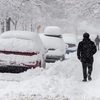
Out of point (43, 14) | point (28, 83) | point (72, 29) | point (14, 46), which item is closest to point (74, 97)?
point (28, 83)

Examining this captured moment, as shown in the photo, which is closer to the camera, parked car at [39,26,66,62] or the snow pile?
the snow pile

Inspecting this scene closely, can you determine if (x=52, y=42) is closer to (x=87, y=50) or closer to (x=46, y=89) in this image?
(x=87, y=50)

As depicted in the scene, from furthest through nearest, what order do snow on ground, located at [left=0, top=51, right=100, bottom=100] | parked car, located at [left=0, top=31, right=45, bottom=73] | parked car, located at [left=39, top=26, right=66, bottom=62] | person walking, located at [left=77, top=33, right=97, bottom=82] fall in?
parked car, located at [left=39, top=26, right=66, bottom=62] < parked car, located at [left=0, top=31, right=45, bottom=73] < person walking, located at [left=77, top=33, right=97, bottom=82] < snow on ground, located at [left=0, top=51, right=100, bottom=100]

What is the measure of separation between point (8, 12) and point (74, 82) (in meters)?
16.7

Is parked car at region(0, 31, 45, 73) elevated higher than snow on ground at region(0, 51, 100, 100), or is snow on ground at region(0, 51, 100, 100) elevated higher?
parked car at region(0, 31, 45, 73)

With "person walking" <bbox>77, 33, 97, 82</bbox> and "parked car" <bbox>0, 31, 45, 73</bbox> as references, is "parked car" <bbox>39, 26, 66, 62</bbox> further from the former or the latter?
"person walking" <bbox>77, 33, 97, 82</bbox>

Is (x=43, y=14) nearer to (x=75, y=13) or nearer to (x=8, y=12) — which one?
(x=75, y=13)

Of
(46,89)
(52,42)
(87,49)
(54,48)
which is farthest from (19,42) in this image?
(52,42)

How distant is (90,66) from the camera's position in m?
12.0

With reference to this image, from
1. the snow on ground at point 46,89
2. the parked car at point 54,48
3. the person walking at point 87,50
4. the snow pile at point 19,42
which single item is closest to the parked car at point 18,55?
the snow pile at point 19,42

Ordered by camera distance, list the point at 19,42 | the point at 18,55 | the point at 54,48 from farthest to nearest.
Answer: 1. the point at 54,48
2. the point at 19,42
3. the point at 18,55

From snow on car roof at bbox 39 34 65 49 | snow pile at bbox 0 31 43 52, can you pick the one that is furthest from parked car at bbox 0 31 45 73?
snow on car roof at bbox 39 34 65 49

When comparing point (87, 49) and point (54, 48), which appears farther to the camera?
point (54, 48)

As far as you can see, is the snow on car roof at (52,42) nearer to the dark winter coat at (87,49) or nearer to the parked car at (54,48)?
the parked car at (54,48)
